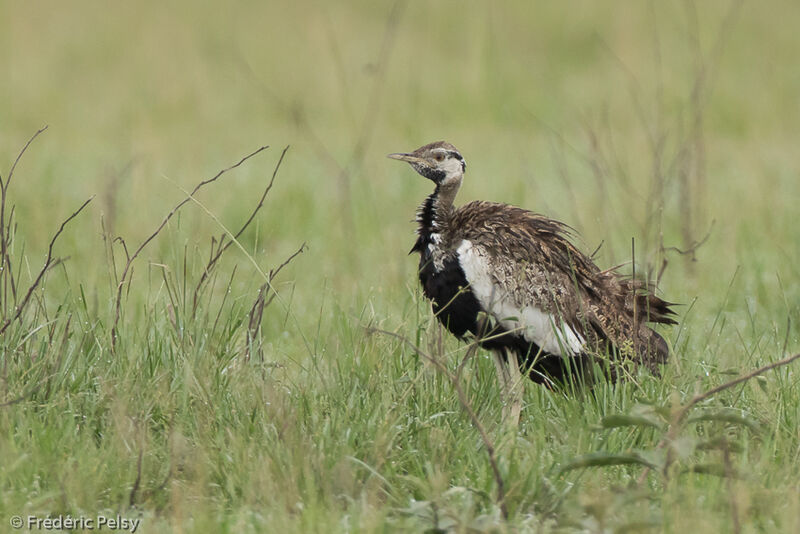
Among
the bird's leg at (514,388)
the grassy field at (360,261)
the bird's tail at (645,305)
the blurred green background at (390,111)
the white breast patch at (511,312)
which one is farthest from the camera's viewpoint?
the blurred green background at (390,111)

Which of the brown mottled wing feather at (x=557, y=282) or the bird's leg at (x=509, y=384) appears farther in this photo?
the brown mottled wing feather at (x=557, y=282)

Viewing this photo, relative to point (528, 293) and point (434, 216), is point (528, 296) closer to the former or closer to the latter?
point (528, 293)

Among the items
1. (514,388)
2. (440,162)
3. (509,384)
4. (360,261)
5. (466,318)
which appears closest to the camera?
(514,388)

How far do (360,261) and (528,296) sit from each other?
3.07 meters

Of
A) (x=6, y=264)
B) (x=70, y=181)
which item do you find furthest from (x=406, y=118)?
(x=6, y=264)

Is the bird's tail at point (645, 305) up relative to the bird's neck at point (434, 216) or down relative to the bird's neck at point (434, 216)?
down

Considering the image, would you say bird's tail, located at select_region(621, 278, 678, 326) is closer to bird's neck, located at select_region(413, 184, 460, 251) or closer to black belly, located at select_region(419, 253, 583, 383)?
black belly, located at select_region(419, 253, 583, 383)

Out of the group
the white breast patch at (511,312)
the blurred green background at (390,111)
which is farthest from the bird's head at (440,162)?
the blurred green background at (390,111)

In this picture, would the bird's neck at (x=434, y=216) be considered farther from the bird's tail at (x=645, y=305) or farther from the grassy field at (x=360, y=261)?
the bird's tail at (x=645, y=305)

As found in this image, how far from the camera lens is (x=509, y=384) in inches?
167

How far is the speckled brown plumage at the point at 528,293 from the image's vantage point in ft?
14.4

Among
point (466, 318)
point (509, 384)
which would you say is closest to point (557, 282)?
point (466, 318)

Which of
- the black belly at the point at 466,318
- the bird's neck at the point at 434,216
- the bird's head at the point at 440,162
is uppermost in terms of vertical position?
the bird's head at the point at 440,162

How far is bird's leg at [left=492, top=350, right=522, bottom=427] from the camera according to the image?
395 centimetres
